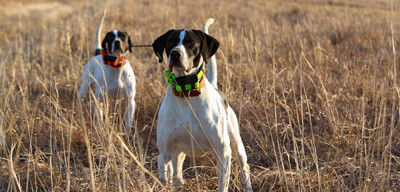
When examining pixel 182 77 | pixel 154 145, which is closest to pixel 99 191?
pixel 182 77

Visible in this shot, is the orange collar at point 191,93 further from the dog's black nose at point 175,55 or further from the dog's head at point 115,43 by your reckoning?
the dog's head at point 115,43

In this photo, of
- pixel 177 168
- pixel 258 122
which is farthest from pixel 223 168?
pixel 258 122

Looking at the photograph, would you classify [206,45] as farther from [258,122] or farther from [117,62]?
[117,62]

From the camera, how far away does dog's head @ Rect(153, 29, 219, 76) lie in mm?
2652

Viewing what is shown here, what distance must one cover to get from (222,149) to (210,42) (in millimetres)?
645

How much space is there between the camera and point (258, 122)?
4.11 m

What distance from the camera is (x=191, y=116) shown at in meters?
2.80

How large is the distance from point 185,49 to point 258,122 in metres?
1.60

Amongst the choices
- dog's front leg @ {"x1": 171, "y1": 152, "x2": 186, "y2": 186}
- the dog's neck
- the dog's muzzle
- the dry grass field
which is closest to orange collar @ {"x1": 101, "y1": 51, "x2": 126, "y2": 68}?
the dog's muzzle

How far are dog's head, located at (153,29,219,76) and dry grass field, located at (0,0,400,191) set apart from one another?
0.49 meters

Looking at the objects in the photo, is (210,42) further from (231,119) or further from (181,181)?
(181,181)

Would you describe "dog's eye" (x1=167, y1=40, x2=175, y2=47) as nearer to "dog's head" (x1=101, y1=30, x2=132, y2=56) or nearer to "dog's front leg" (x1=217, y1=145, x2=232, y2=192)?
"dog's front leg" (x1=217, y1=145, x2=232, y2=192)

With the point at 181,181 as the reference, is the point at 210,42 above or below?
above

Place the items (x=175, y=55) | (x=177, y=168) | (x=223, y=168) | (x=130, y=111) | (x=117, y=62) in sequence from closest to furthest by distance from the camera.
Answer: (x=175, y=55)
(x=223, y=168)
(x=177, y=168)
(x=130, y=111)
(x=117, y=62)
